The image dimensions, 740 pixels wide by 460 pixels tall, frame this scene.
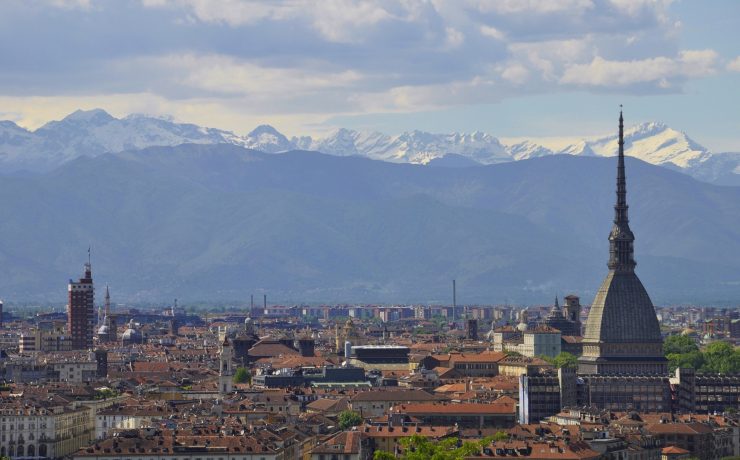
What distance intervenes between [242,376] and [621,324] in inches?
1260

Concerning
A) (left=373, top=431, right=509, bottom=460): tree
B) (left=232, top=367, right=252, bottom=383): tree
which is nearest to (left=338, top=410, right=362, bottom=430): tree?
(left=373, top=431, right=509, bottom=460): tree

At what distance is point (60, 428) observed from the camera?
390 feet

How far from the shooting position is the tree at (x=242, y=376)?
17625 cm

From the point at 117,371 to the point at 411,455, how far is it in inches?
4073

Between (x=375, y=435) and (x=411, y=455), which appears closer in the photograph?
(x=411, y=455)

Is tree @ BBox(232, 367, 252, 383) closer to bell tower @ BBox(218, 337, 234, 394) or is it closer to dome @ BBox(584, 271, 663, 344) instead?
bell tower @ BBox(218, 337, 234, 394)

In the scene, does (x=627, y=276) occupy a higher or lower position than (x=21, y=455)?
higher

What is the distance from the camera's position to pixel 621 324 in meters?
166

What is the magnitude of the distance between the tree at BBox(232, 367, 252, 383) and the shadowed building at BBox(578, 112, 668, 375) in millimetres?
27743

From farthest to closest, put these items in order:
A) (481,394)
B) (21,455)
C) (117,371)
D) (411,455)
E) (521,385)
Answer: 1. (117,371)
2. (481,394)
3. (521,385)
4. (21,455)
5. (411,455)

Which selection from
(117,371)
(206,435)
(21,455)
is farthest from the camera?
(117,371)

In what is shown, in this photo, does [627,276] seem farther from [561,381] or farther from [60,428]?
[60,428]

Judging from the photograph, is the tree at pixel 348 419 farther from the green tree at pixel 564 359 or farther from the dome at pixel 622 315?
the green tree at pixel 564 359

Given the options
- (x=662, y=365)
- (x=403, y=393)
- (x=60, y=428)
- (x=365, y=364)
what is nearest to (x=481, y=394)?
(x=403, y=393)
